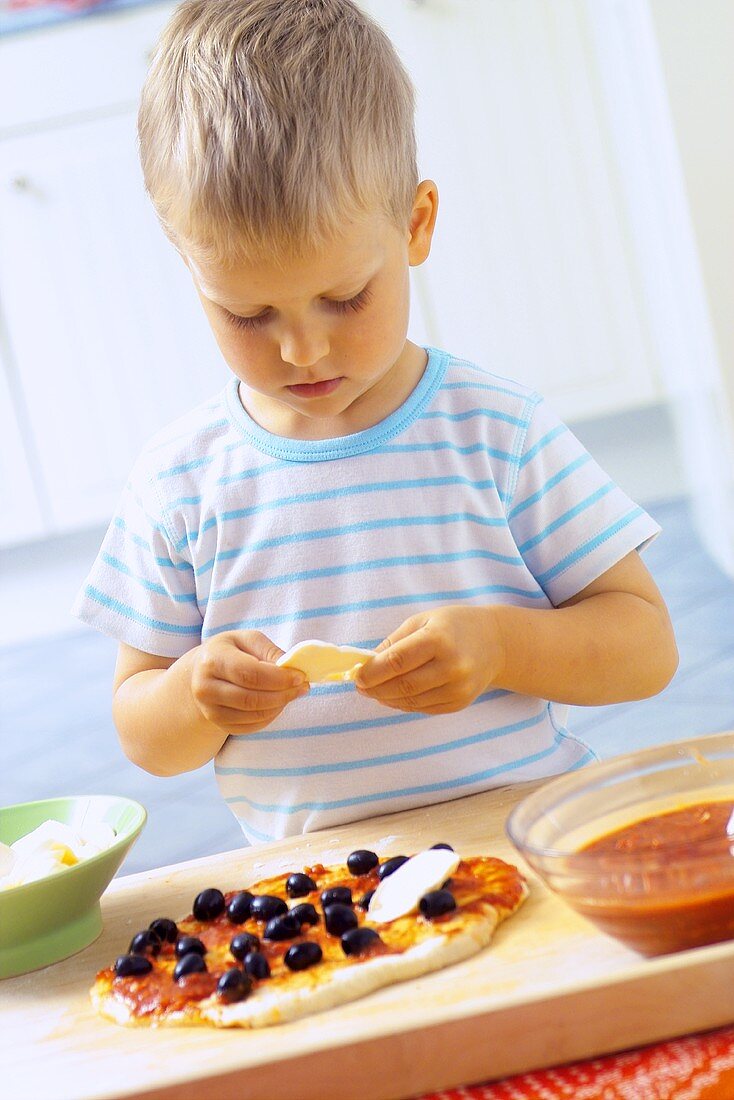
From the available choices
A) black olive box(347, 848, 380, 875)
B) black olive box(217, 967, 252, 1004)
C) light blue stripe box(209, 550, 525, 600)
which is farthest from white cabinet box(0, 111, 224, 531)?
black olive box(217, 967, 252, 1004)

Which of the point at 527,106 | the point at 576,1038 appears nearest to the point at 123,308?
the point at 527,106

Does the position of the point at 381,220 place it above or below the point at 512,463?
above

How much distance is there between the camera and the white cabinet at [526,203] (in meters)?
2.92

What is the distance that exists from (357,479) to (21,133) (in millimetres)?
2426

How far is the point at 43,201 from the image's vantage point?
304cm

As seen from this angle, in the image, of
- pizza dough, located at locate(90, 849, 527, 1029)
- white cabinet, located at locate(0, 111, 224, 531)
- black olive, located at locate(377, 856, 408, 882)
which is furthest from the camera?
white cabinet, located at locate(0, 111, 224, 531)

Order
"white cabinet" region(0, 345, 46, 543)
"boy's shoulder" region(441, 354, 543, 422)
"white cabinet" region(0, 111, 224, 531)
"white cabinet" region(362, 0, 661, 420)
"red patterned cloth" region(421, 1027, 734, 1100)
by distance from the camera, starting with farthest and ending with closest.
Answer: "white cabinet" region(0, 345, 46, 543) → "white cabinet" region(0, 111, 224, 531) → "white cabinet" region(362, 0, 661, 420) → "boy's shoulder" region(441, 354, 543, 422) → "red patterned cloth" region(421, 1027, 734, 1100)

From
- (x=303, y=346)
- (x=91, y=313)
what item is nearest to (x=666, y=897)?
(x=303, y=346)

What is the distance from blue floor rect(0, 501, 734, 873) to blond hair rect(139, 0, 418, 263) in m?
1.38

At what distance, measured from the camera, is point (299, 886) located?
0.66 metres

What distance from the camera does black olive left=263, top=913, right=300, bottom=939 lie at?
615 millimetres

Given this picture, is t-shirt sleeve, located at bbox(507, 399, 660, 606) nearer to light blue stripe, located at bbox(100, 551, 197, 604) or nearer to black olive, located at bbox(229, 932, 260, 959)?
light blue stripe, located at bbox(100, 551, 197, 604)

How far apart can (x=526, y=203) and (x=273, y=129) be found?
2386 millimetres

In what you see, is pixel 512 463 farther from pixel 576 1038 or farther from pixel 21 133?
pixel 21 133
